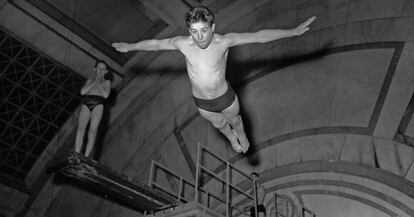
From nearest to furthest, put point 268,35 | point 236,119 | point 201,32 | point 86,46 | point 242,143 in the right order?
point 201,32, point 268,35, point 236,119, point 242,143, point 86,46

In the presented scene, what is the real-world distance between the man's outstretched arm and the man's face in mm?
311

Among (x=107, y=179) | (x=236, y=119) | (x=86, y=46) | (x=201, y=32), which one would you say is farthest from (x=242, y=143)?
(x=86, y=46)

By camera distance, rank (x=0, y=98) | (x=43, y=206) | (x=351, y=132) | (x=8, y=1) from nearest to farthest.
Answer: (x=351, y=132)
(x=8, y=1)
(x=0, y=98)
(x=43, y=206)

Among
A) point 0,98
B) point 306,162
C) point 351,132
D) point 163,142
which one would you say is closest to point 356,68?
point 351,132

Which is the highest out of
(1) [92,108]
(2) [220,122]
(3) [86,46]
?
(3) [86,46]

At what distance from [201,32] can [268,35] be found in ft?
2.26

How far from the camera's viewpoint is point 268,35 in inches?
187

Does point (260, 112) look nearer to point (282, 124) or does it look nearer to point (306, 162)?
point (282, 124)

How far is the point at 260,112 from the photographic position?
8312mm

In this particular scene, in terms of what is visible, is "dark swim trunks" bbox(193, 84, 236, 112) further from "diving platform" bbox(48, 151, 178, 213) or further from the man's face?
"diving platform" bbox(48, 151, 178, 213)

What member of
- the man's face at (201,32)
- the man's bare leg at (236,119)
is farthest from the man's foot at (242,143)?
the man's face at (201,32)

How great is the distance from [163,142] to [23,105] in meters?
3.04

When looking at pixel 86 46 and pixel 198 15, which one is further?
pixel 86 46

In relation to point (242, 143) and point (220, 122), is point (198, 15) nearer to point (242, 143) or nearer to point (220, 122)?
point (220, 122)
